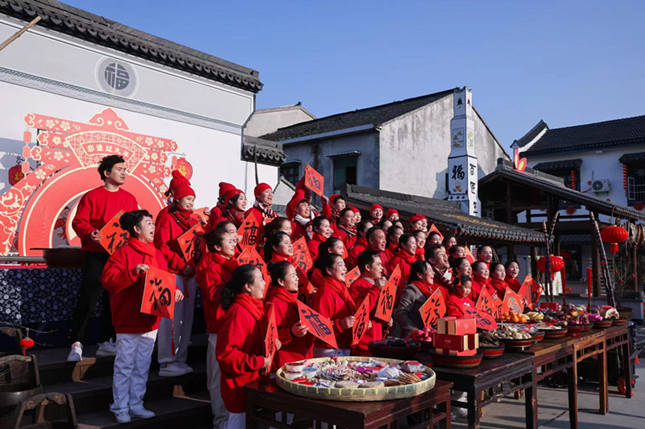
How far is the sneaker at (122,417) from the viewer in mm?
3693

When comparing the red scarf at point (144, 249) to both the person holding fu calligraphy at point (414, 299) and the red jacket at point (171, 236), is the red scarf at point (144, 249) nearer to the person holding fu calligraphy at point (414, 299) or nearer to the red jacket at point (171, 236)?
the red jacket at point (171, 236)

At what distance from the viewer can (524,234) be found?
1270 cm

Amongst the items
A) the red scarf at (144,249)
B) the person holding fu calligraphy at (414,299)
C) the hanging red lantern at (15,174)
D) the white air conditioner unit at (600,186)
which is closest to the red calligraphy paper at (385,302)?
the person holding fu calligraphy at (414,299)

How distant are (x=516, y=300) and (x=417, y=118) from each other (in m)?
13.6

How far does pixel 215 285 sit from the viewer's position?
3922mm

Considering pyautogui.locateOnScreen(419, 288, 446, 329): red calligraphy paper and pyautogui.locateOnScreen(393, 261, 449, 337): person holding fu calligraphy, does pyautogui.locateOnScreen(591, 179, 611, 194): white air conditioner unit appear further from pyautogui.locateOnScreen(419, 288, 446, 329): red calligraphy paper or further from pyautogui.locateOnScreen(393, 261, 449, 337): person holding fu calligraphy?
pyautogui.locateOnScreen(419, 288, 446, 329): red calligraphy paper

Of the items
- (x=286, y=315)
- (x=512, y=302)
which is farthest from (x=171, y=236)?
(x=512, y=302)

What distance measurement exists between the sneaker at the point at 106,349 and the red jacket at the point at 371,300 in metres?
2.31

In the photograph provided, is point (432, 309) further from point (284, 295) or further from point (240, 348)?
point (240, 348)

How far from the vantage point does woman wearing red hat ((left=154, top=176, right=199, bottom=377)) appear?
14.9ft

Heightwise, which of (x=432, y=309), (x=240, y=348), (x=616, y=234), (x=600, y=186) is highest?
(x=600, y=186)

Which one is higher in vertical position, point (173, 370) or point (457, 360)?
point (457, 360)

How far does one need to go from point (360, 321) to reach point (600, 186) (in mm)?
25191

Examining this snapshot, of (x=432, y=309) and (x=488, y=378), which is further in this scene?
(x=432, y=309)
